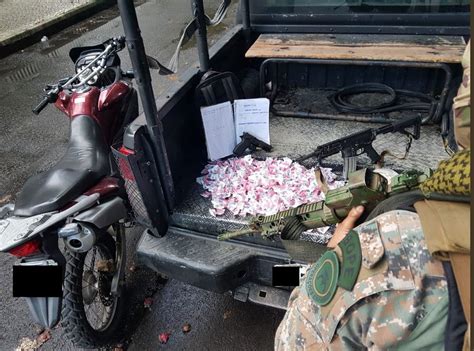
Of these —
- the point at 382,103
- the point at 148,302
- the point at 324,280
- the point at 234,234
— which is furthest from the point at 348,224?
the point at 382,103

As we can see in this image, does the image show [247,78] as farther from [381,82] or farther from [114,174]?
[114,174]

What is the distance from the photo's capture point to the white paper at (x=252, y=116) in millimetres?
2697

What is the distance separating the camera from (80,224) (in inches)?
76.5

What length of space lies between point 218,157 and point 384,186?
1515 mm

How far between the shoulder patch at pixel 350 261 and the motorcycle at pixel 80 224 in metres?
1.36

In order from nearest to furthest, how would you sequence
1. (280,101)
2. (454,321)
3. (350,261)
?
(454,321), (350,261), (280,101)

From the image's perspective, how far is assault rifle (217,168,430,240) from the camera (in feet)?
4.06

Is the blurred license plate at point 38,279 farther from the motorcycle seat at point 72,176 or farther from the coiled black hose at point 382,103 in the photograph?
the coiled black hose at point 382,103

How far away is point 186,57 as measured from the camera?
652 cm

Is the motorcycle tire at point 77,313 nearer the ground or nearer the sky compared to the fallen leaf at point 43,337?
nearer the sky

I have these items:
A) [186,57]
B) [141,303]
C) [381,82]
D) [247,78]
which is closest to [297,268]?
[141,303]

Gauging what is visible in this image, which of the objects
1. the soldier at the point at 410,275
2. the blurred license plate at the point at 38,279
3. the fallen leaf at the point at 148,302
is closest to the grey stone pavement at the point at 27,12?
the fallen leaf at the point at 148,302

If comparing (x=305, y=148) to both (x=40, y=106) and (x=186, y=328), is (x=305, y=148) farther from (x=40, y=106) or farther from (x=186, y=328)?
(x=40, y=106)

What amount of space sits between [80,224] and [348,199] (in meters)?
1.27
